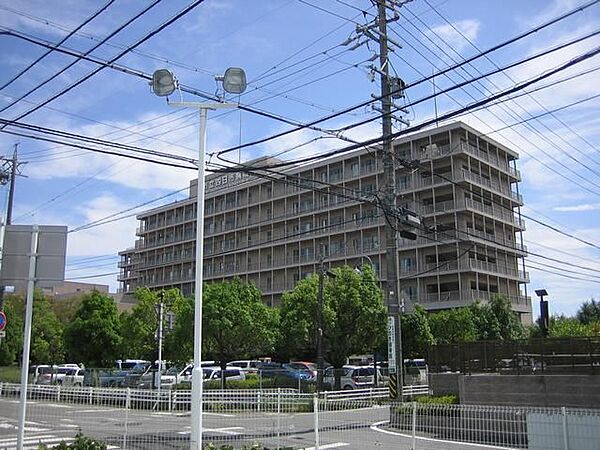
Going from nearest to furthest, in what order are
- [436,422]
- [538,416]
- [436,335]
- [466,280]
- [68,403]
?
[538,416]
[436,422]
[68,403]
[436,335]
[466,280]

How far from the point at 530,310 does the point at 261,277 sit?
31663mm

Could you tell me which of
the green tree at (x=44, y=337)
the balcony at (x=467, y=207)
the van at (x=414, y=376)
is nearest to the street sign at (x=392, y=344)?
the van at (x=414, y=376)

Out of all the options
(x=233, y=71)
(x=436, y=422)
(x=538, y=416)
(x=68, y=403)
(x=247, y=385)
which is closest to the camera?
(x=233, y=71)

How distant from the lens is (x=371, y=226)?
61688 mm

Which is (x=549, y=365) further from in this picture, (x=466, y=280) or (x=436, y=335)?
(x=466, y=280)

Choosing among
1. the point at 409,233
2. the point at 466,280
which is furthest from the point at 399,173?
the point at 409,233

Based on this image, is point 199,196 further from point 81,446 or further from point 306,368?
point 306,368

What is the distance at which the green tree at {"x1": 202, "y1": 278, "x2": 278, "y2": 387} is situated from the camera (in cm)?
3156

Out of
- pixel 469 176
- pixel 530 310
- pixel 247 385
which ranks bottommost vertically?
pixel 247 385

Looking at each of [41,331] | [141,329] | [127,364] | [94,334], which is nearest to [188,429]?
[141,329]

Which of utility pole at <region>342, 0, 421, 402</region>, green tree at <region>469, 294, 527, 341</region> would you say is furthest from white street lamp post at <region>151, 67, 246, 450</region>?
green tree at <region>469, 294, 527, 341</region>

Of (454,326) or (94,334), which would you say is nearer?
(94,334)

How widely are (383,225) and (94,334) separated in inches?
1300

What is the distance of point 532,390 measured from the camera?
59.1 feet
